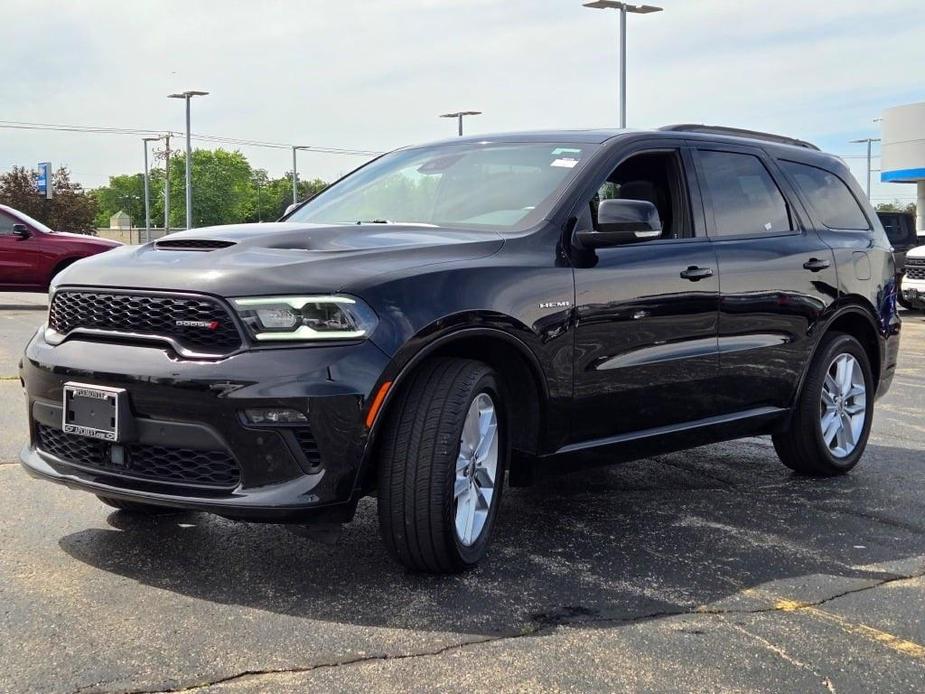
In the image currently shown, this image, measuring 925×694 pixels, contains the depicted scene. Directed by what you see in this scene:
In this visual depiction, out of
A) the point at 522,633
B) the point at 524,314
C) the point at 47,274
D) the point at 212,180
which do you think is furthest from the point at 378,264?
the point at 212,180

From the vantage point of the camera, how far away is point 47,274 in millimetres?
16828

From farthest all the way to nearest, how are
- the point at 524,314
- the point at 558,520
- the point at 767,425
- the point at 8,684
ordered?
1. the point at 767,425
2. the point at 558,520
3. the point at 524,314
4. the point at 8,684

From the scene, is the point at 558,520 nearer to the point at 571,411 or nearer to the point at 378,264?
the point at 571,411

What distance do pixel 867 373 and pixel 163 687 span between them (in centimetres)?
457

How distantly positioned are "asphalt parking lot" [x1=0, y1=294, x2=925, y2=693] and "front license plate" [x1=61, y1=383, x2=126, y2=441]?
536mm

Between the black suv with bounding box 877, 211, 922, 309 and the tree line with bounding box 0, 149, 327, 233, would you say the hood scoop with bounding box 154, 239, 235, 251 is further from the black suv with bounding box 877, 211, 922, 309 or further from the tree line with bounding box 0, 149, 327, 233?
the tree line with bounding box 0, 149, 327, 233

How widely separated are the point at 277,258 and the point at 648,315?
5.55ft

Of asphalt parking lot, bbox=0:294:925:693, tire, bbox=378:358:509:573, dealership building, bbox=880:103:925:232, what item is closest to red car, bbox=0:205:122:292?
asphalt parking lot, bbox=0:294:925:693

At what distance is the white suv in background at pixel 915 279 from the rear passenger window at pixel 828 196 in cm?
1147

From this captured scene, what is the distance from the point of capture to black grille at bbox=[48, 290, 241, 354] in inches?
145

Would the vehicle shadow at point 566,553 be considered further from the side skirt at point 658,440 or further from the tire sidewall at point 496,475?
the side skirt at point 658,440

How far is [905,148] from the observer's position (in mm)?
44562

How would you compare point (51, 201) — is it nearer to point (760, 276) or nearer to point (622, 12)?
point (622, 12)

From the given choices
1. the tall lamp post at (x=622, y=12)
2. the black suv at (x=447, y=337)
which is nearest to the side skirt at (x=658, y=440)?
the black suv at (x=447, y=337)
